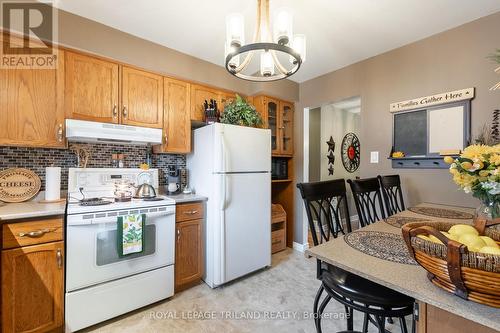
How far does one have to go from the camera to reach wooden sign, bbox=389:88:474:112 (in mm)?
1990

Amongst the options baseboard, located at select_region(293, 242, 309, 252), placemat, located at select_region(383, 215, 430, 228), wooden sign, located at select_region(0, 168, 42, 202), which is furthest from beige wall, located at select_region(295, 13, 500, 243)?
wooden sign, located at select_region(0, 168, 42, 202)

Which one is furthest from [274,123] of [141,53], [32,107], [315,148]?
[32,107]

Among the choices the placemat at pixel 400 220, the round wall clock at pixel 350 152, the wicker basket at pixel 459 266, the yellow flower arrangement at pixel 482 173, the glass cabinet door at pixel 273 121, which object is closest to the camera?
the wicker basket at pixel 459 266

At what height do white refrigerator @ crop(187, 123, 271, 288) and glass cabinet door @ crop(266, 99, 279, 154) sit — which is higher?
glass cabinet door @ crop(266, 99, 279, 154)

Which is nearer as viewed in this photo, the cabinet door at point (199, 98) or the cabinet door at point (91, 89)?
the cabinet door at point (91, 89)

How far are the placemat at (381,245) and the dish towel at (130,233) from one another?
153cm

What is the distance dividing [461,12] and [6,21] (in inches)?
137

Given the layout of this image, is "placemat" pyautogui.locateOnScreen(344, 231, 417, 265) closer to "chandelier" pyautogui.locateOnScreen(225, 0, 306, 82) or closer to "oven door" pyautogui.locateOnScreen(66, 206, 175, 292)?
"chandelier" pyautogui.locateOnScreen(225, 0, 306, 82)

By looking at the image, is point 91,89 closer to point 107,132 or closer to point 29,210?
point 107,132

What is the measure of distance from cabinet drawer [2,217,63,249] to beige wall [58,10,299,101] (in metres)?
1.39

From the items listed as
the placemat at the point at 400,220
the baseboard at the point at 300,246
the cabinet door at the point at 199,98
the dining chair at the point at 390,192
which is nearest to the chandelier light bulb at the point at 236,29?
the cabinet door at the point at 199,98

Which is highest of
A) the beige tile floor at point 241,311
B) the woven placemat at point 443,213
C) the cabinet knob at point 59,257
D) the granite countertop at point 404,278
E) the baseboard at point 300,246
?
the woven placemat at point 443,213

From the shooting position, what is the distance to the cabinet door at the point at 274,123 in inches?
124

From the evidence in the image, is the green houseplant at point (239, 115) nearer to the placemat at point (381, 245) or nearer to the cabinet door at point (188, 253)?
the cabinet door at point (188, 253)
